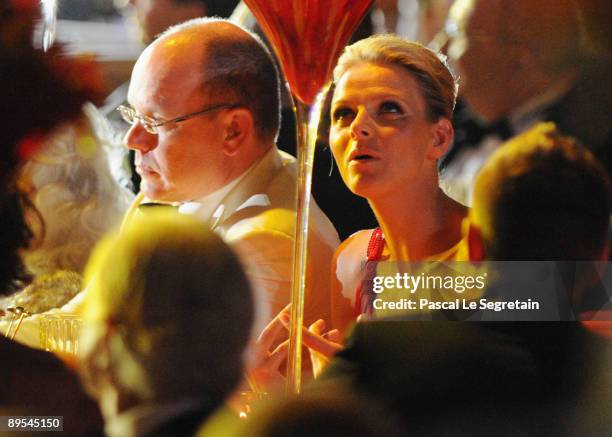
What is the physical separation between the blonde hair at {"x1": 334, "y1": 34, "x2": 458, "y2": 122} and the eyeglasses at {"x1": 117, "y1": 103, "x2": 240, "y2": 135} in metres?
0.18

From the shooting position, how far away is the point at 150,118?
1.56 m

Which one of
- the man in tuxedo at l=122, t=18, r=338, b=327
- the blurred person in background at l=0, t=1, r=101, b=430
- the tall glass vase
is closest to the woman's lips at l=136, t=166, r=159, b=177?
the man in tuxedo at l=122, t=18, r=338, b=327

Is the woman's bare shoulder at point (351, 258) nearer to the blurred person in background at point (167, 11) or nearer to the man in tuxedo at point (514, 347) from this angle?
the man in tuxedo at point (514, 347)

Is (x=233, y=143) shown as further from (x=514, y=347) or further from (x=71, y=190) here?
(x=514, y=347)

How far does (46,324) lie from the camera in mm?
1591

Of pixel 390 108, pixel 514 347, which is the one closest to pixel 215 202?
pixel 390 108

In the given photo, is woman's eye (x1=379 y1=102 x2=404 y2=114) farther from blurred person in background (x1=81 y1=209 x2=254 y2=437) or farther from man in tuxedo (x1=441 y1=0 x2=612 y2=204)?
blurred person in background (x1=81 y1=209 x2=254 y2=437)

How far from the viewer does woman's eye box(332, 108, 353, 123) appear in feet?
5.00

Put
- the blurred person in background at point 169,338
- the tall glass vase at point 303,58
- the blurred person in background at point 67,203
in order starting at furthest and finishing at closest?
1. the blurred person in background at point 67,203
2. the blurred person in background at point 169,338
3. the tall glass vase at point 303,58

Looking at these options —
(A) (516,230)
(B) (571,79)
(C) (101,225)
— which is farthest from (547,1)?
(C) (101,225)

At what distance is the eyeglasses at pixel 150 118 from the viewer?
155 centimetres

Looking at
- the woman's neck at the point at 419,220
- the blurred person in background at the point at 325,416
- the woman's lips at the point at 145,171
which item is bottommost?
the blurred person in background at the point at 325,416

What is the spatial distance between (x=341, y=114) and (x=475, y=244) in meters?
0.28

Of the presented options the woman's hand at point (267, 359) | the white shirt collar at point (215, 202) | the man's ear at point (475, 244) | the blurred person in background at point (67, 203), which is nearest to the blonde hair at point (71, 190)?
the blurred person in background at point (67, 203)
